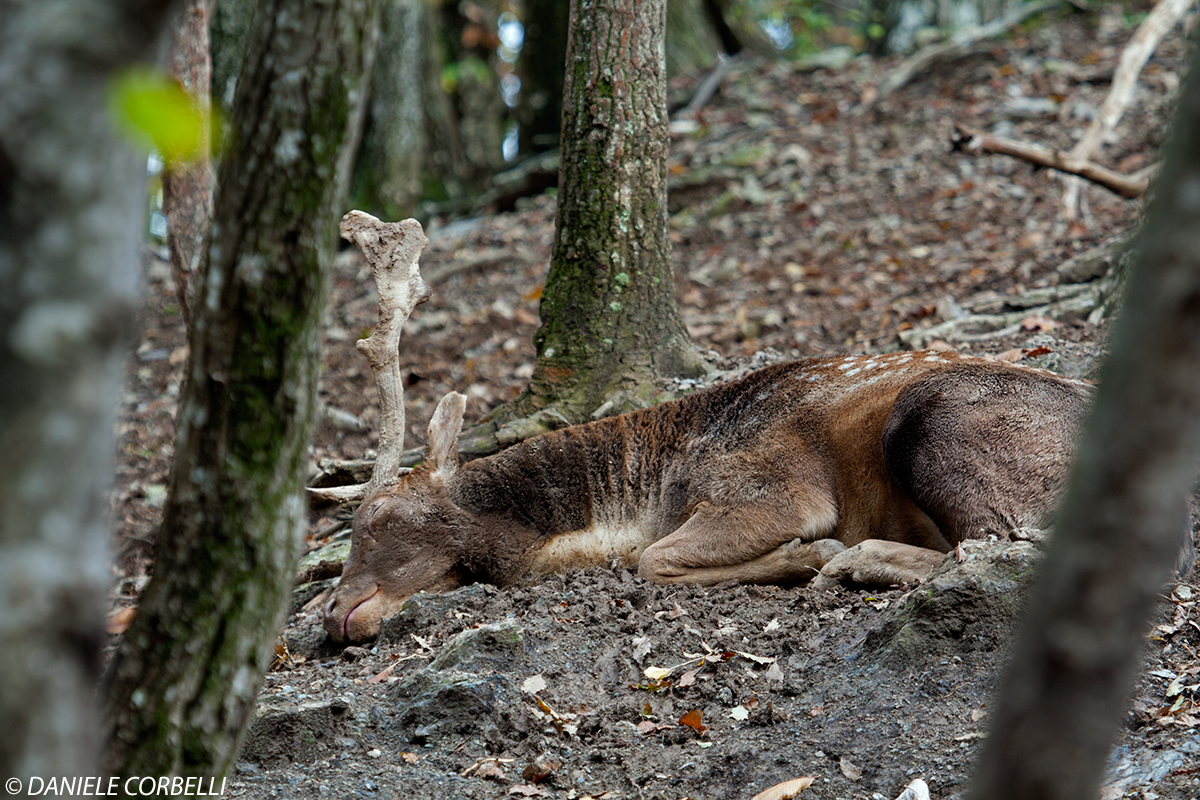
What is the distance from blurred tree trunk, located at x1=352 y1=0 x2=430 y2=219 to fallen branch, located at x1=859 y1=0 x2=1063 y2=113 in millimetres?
5793

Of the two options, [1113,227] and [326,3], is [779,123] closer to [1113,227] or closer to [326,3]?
[1113,227]

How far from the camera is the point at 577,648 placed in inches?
163

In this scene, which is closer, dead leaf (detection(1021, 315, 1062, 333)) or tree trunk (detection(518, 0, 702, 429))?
tree trunk (detection(518, 0, 702, 429))

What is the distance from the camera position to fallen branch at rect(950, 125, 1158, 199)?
6688 millimetres

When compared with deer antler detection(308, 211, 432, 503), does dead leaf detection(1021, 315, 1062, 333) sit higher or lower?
lower

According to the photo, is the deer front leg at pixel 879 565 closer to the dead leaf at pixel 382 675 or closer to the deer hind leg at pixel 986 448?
the deer hind leg at pixel 986 448

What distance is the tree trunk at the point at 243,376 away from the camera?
69.7 inches

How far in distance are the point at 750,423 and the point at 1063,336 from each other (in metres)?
2.56

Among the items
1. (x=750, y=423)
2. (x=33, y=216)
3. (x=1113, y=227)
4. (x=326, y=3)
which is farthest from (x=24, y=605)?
(x=1113, y=227)

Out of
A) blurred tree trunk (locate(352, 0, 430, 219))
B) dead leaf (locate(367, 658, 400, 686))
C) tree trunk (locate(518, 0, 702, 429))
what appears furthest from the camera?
blurred tree trunk (locate(352, 0, 430, 219))

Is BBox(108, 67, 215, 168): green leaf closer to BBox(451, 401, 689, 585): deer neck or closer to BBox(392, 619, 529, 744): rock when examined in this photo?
BBox(392, 619, 529, 744): rock

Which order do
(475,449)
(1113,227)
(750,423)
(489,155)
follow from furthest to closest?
1. (489,155)
2. (1113,227)
3. (475,449)
4. (750,423)

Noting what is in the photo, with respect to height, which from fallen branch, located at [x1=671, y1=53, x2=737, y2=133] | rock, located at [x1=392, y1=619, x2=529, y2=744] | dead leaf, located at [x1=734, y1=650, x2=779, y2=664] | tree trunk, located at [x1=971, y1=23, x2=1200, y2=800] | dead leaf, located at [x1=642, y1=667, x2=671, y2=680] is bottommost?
dead leaf, located at [x1=642, y1=667, x2=671, y2=680]

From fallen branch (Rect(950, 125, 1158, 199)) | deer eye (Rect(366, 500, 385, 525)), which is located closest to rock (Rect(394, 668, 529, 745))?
deer eye (Rect(366, 500, 385, 525))
